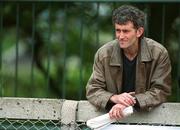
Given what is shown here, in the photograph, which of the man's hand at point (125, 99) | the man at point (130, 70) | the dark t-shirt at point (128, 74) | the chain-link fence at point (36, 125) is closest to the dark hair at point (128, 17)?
the man at point (130, 70)

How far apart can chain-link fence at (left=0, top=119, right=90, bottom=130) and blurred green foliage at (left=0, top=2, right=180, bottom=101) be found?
192 centimetres

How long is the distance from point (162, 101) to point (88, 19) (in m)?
3.46

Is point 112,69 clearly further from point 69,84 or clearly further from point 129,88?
point 69,84

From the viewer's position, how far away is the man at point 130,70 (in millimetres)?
4484

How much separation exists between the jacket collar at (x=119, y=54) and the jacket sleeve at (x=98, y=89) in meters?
0.10

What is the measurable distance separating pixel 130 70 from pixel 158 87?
0.86 ft

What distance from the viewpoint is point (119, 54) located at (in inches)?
182

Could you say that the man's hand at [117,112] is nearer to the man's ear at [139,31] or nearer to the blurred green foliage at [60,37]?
the man's ear at [139,31]

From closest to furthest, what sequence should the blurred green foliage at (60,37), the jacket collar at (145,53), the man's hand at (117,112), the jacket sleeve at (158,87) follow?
the man's hand at (117,112) → the jacket sleeve at (158,87) → the jacket collar at (145,53) → the blurred green foliage at (60,37)

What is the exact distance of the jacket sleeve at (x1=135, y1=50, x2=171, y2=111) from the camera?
4.45 meters

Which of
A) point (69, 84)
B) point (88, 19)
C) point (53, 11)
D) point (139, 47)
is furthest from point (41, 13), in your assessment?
point (139, 47)

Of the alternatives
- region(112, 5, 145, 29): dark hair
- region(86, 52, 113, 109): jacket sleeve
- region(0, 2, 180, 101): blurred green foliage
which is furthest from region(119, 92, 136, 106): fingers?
region(0, 2, 180, 101): blurred green foliage

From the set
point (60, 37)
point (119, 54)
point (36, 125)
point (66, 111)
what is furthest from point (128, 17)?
point (60, 37)

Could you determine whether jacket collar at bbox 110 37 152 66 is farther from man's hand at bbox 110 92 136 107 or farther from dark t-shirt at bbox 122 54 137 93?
man's hand at bbox 110 92 136 107
